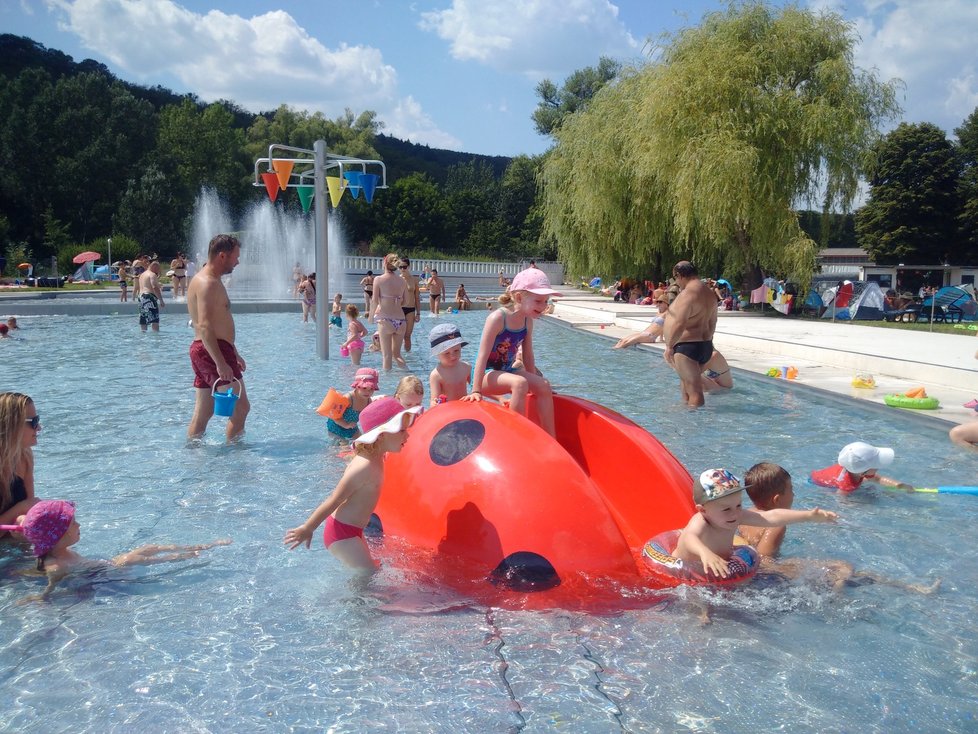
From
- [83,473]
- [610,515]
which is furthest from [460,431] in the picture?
[83,473]

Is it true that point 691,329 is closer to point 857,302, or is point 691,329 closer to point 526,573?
point 526,573

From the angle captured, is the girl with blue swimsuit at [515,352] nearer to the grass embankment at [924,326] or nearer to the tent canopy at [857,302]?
the grass embankment at [924,326]

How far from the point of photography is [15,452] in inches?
160

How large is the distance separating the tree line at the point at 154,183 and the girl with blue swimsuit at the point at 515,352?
4160 cm

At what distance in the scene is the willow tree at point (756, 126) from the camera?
20.3 meters

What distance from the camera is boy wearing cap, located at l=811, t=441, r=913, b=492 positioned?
559 cm

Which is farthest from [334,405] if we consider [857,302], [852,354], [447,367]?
[857,302]

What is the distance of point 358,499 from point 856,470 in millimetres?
3580

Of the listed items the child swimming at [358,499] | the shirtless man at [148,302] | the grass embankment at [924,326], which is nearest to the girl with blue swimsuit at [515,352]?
the child swimming at [358,499]

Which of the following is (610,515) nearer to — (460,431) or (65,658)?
(460,431)

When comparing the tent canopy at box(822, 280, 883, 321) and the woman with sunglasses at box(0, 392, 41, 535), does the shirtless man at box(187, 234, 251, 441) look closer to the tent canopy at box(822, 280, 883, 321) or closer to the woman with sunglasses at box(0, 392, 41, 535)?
the woman with sunglasses at box(0, 392, 41, 535)

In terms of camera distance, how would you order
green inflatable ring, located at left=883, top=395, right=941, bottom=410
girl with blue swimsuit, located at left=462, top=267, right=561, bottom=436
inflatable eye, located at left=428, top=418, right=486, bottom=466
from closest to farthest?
inflatable eye, located at left=428, top=418, right=486, bottom=466 < girl with blue swimsuit, located at left=462, top=267, right=561, bottom=436 < green inflatable ring, located at left=883, top=395, right=941, bottom=410

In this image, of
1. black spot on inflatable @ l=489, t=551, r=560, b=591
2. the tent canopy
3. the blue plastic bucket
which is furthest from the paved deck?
the blue plastic bucket

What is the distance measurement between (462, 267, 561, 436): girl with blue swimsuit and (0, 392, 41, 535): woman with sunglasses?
7.44 feet
